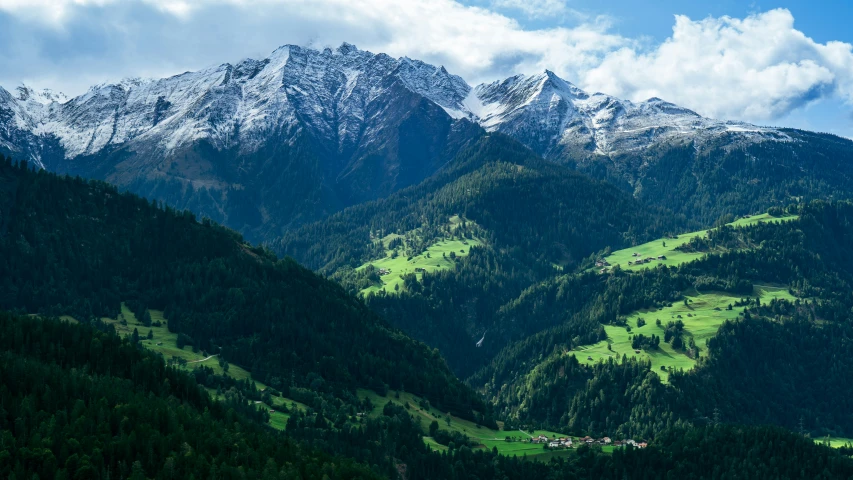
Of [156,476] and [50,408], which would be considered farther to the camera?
[50,408]

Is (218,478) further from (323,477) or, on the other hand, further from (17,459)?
(17,459)

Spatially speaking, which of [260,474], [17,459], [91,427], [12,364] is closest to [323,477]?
[260,474]

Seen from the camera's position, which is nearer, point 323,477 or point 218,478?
point 218,478

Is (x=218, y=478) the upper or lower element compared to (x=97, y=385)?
lower

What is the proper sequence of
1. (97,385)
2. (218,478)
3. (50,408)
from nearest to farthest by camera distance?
(218,478)
(50,408)
(97,385)

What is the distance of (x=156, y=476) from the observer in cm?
15938

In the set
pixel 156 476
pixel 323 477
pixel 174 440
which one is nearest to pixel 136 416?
pixel 174 440

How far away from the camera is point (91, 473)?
153m

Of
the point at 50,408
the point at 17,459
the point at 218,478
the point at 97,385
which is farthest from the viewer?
the point at 97,385

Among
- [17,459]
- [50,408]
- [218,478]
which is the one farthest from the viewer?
[50,408]

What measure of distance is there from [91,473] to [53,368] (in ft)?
162

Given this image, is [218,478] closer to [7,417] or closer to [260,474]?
[260,474]

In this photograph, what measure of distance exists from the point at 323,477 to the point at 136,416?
3803cm

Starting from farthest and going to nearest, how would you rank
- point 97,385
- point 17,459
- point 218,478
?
point 97,385 < point 218,478 < point 17,459
